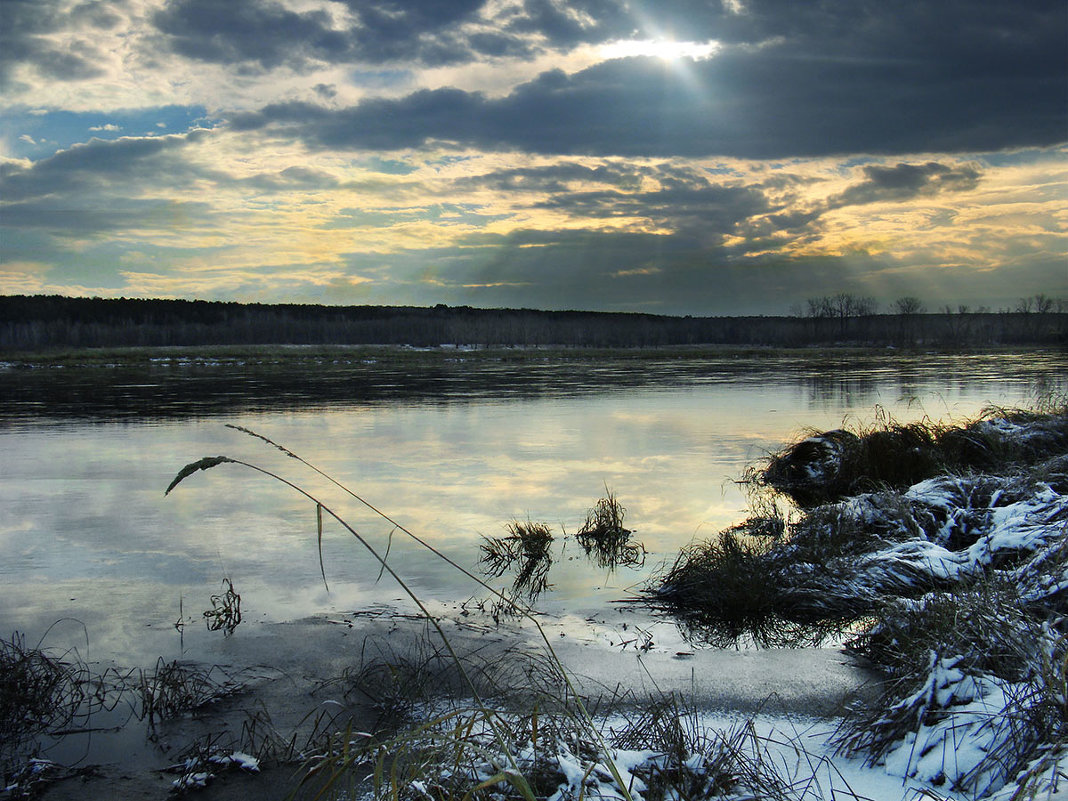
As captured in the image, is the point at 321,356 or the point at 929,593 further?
the point at 321,356

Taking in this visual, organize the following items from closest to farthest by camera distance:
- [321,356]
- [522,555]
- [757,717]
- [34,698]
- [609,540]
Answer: [757,717]
[34,698]
[522,555]
[609,540]
[321,356]

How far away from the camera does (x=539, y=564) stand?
8.59 meters

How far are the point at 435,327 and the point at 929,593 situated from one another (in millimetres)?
152436

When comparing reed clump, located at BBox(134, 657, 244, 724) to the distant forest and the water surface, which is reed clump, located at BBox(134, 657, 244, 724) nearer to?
the water surface

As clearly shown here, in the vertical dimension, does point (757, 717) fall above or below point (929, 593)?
below

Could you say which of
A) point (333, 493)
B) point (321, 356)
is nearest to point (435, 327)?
point (321, 356)

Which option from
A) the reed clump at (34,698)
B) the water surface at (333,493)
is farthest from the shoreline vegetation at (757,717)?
the water surface at (333,493)

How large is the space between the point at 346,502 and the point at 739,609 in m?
6.97

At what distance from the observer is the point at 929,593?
5613 mm

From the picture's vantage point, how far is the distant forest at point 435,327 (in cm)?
13350

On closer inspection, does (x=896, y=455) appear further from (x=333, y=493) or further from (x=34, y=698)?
(x=34, y=698)

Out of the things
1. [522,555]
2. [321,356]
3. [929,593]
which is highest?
[321,356]

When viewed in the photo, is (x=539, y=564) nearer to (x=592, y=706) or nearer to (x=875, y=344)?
(x=592, y=706)

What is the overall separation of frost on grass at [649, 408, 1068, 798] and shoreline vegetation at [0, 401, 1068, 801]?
0.05 feet
